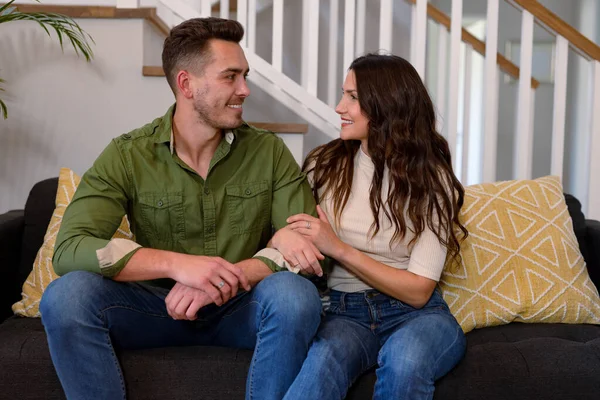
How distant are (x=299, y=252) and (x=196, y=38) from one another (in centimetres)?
59

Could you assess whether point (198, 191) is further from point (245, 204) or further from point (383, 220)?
point (383, 220)

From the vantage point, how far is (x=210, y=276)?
1.55 meters

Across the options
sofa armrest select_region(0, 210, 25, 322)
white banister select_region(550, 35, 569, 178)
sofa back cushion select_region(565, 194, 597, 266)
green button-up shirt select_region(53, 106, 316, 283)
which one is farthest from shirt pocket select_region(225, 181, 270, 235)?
white banister select_region(550, 35, 569, 178)

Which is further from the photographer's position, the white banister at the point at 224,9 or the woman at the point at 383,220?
the white banister at the point at 224,9

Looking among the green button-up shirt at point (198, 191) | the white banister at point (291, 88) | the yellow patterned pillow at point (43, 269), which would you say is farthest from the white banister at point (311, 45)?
the yellow patterned pillow at point (43, 269)

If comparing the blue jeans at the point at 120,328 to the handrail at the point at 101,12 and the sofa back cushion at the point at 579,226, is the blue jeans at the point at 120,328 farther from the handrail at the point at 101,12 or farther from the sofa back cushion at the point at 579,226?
the handrail at the point at 101,12

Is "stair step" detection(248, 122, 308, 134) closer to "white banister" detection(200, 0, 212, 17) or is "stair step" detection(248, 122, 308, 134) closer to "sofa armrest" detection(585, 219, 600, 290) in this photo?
"white banister" detection(200, 0, 212, 17)

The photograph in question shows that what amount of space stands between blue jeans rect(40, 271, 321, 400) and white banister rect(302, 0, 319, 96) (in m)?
1.20

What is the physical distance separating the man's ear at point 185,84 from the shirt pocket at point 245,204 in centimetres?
25

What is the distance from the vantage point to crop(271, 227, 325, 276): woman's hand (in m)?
1.65

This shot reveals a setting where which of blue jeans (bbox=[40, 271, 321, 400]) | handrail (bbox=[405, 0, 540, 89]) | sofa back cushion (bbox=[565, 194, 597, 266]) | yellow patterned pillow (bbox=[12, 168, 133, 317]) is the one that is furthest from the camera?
handrail (bbox=[405, 0, 540, 89])

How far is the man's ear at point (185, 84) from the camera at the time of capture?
5.96 ft

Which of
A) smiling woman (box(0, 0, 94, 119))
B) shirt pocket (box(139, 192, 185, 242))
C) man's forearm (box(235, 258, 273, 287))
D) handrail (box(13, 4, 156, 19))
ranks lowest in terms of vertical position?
man's forearm (box(235, 258, 273, 287))

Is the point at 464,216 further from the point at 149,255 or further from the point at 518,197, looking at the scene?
the point at 149,255
